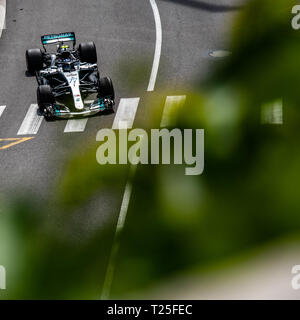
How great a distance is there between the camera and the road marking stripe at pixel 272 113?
64.3 inches

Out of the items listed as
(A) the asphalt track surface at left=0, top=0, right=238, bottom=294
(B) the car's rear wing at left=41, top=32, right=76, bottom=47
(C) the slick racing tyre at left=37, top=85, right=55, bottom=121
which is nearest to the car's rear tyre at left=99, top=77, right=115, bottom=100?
(A) the asphalt track surface at left=0, top=0, right=238, bottom=294

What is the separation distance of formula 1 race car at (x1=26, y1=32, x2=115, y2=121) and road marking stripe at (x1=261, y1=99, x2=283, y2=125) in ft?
40.3

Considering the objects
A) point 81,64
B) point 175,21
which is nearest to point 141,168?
point 81,64

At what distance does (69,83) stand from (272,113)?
1371 centimetres

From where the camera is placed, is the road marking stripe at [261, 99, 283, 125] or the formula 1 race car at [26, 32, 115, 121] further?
the formula 1 race car at [26, 32, 115, 121]

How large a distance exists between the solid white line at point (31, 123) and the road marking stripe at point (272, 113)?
12893 mm

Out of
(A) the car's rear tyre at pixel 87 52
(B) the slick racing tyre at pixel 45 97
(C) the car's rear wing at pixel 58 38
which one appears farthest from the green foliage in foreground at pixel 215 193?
(A) the car's rear tyre at pixel 87 52

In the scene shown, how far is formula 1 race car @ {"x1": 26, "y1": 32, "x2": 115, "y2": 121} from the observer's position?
14.5 metres

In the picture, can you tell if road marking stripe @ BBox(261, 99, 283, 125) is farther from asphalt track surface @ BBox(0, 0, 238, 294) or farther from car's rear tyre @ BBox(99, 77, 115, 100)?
car's rear tyre @ BBox(99, 77, 115, 100)

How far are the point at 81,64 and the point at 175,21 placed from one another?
4891 mm

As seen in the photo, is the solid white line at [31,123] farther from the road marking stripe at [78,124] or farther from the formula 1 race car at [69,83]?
the road marking stripe at [78,124]

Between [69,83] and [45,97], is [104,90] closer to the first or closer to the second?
[69,83]

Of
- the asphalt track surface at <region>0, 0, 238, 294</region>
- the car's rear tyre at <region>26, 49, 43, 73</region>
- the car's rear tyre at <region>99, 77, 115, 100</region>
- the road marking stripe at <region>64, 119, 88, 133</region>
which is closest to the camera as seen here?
the asphalt track surface at <region>0, 0, 238, 294</region>

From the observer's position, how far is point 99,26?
20.1 m
